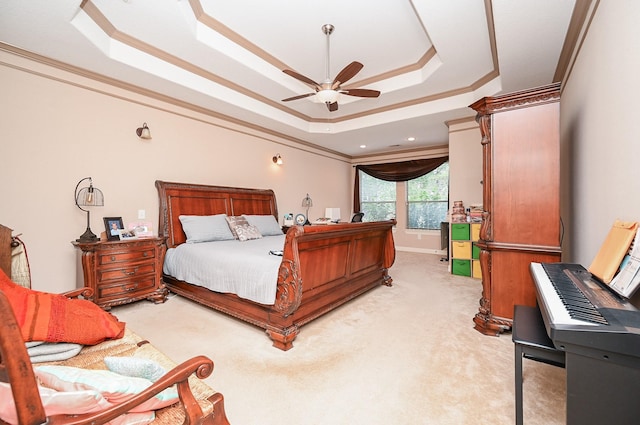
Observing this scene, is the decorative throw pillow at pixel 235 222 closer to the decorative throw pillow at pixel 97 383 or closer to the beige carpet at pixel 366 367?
the beige carpet at pixel 366 367

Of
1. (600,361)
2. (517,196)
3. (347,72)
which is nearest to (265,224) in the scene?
(347,72)

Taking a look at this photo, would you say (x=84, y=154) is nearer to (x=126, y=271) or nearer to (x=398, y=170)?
(x=126, y=271)

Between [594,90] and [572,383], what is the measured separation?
214 cm

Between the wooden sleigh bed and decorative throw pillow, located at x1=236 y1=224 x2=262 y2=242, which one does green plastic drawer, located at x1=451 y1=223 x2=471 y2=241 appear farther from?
decorative throw pillow, located at x1=236 y1=224 x2=262 y2=242

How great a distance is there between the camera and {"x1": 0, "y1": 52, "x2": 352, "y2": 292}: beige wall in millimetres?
2740

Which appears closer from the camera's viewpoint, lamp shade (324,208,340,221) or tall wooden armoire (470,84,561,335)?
tall wooden armoire (470,84,561,335)

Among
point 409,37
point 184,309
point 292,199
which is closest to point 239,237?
point 184,309

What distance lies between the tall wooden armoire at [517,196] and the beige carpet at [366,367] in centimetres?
42

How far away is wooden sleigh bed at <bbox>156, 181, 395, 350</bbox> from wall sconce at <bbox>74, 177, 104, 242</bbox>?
2.30 ft

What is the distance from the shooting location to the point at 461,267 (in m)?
4.68

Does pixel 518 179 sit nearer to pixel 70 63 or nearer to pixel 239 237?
pixel 239 237

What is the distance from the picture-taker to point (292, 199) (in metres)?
6.05

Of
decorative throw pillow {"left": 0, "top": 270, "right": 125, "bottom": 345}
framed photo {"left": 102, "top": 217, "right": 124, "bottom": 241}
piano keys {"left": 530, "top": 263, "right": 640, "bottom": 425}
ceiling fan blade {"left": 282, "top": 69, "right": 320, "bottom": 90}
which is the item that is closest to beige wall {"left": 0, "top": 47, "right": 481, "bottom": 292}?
framed photo {"left": 102, "top": 217, "right": 124, "bottom": 241}

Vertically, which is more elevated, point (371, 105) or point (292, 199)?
point (371, 105)
